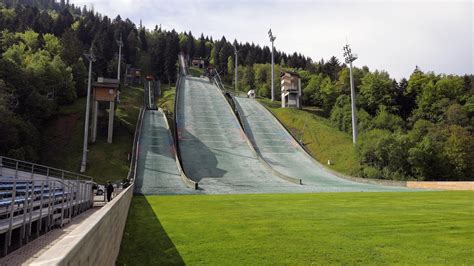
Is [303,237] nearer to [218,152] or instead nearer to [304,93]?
[218,152]

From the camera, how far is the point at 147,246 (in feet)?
31.0

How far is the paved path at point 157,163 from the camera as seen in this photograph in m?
28.4

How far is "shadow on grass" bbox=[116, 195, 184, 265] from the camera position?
8.20 meters

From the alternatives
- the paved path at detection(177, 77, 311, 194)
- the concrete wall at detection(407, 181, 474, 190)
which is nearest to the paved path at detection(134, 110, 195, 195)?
the paved path at detection(177, 77, 311, 194)

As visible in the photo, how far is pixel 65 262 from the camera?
2.76 metres

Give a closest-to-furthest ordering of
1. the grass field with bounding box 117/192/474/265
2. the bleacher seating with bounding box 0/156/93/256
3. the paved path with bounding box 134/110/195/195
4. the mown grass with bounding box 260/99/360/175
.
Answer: the grass field with bounding box 117/192/474/265
the bleacher seating with bounding box 0/156/93/256
the paved path with bounding box 134/110/195/195
the mown grass with bounding box 260/99/360/175

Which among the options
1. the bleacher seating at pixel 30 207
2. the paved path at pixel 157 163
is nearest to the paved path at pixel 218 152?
the paved path at pixel 157 163

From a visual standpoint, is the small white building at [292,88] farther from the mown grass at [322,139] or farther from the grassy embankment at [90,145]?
the grassy embankment at [90,145]

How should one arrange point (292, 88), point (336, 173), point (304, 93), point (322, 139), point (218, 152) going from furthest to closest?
1. point (304, 93)
2. point (292, 88)
3. point (322, 139)
4. point (218, 152)
5. point (336, 173)

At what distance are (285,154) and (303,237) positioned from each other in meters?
35.3

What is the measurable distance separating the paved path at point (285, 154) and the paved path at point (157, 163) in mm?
10283

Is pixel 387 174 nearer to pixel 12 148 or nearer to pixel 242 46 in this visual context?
pixel 12 148

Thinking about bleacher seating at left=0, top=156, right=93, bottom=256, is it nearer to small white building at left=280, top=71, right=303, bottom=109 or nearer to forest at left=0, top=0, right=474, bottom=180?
forest at left=0, top=0, right=474, bottom=180

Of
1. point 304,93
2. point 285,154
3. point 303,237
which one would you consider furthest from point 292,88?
point 303,237
